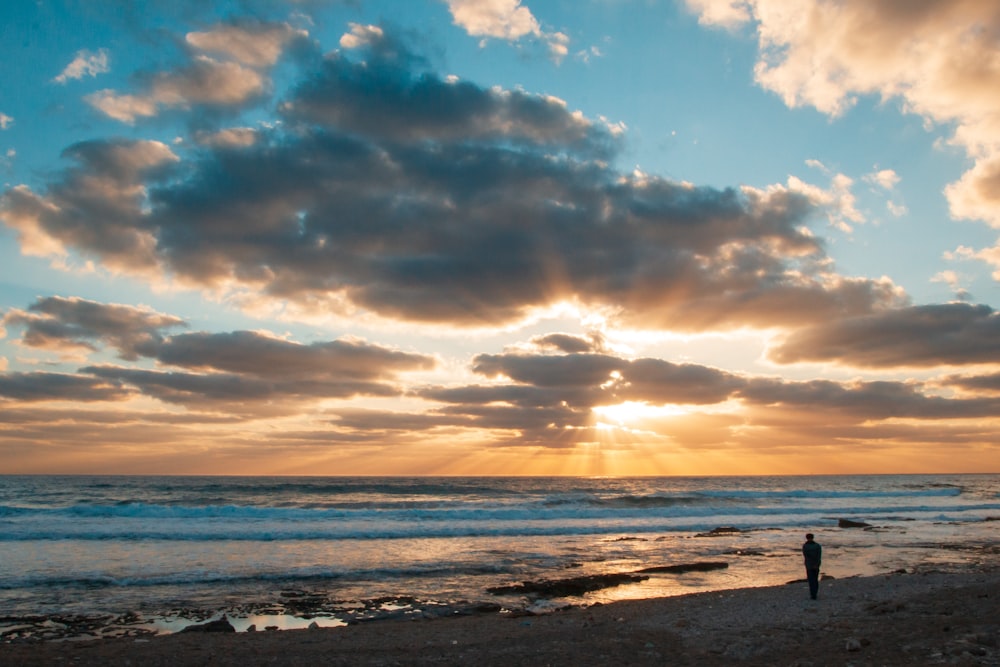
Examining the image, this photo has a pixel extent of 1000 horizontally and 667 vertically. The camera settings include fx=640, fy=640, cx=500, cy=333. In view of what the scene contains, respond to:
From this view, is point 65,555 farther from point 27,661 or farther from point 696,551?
point 696,551

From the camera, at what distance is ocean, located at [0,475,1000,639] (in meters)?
17.0

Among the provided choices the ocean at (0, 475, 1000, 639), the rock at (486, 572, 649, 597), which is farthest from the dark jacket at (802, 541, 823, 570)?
the rock at (486, 572, 649, 597)

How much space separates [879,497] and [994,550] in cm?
5340

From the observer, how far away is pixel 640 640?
484 inches

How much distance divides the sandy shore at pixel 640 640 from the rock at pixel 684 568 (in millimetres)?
6848

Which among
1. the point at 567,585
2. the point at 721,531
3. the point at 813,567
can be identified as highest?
the point at 813,567

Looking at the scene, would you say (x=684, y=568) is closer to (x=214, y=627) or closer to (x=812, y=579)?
(x=812, y=579)

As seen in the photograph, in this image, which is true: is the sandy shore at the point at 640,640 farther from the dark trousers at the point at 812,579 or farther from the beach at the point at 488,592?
the dark trousers at the point at 812,579

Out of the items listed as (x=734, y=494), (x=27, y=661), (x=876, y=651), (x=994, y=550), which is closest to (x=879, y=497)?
(x=734, y=494)

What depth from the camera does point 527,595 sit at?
18.4 meters

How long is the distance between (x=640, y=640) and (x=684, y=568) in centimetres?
1222

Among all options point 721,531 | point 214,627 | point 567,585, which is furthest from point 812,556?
point 721,531

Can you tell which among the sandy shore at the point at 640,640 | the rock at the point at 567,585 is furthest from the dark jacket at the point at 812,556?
the rock at the point at 567,585

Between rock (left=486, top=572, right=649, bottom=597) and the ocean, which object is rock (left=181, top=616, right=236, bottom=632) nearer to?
the ocean
